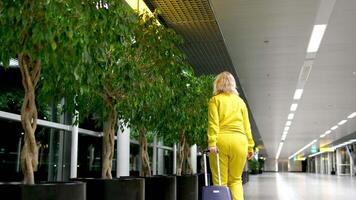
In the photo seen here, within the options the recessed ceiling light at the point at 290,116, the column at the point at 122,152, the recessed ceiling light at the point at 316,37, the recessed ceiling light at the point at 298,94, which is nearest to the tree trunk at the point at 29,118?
the column at the point at 122,152

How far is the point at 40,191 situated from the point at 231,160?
6.01 feet

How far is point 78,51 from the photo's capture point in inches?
109

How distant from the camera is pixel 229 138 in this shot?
163 inches

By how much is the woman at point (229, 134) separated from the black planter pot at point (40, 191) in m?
1.39

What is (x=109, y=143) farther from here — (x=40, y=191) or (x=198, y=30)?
(x=198, y=30)

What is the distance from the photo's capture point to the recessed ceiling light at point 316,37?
9207mm

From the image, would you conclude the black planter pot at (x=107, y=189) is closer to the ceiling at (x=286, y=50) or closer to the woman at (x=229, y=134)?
the woman at (x=229, y=134)

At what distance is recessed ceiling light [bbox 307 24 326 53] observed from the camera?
921 cm

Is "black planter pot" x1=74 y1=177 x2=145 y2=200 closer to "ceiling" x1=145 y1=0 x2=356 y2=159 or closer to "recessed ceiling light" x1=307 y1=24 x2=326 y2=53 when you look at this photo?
"ceiling" x1=145 y1=0 x2=356 y2=159

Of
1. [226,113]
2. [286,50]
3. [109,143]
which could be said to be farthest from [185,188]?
[286,50]

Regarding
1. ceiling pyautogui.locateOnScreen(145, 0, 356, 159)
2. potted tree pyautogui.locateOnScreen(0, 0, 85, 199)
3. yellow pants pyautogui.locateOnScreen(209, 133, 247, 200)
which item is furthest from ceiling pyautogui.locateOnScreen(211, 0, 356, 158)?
potted tree pyautogui.locateOnScreen(0, 0, 85, 199)

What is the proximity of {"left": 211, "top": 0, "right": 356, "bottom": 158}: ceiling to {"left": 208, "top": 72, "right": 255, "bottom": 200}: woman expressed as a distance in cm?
380

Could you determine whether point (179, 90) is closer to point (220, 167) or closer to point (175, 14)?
point (220, 167)

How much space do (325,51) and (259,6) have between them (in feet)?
13.1
